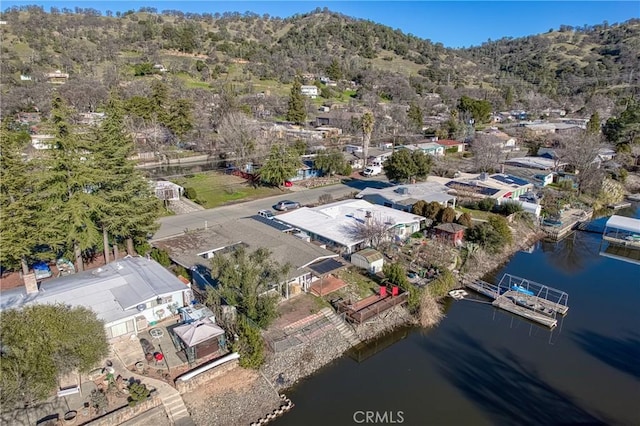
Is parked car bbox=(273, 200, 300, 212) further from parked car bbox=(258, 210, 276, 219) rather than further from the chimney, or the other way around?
the chimney

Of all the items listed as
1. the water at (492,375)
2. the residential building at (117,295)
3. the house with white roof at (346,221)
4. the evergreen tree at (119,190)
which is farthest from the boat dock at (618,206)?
the evergreen tree at (119,190)

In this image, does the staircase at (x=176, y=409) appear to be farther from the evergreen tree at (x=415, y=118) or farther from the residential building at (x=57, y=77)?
the residential building at (x=57, y=77)

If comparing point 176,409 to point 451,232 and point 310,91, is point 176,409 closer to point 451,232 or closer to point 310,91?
point 451,232

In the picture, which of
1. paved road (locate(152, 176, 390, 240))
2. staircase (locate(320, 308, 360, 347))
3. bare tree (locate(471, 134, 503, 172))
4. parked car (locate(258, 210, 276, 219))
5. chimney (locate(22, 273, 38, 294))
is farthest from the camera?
bare tree (locate(471, 134, 503, 172))

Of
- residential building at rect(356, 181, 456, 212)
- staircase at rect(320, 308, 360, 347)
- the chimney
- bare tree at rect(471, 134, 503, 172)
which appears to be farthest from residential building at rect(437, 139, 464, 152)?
the chimney

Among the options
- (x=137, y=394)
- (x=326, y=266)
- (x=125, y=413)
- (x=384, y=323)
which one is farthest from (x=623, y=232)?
(x=125, y=413)
